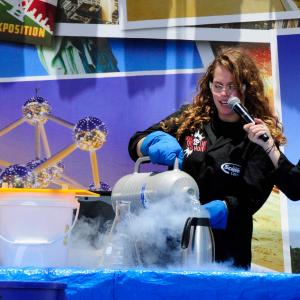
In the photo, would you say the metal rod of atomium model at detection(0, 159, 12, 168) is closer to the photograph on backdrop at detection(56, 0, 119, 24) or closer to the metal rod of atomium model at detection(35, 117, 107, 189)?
the metal rod of atomium model at detection(35, 117, 107, 189)

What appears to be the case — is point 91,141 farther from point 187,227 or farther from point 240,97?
point 187,227

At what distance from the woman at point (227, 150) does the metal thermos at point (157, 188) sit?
10cm

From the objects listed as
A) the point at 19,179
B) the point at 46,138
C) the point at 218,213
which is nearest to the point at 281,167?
the point at 218,213

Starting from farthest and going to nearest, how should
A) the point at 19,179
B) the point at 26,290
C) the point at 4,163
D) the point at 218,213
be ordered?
the point at 4,163
the point at 19,179
the point at 218,213
the point at 26,290

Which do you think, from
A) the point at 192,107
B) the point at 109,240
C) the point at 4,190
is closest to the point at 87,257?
the point at 109,240

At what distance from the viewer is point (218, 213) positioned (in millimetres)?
1545

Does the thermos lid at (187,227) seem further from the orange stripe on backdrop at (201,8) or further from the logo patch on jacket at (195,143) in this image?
the orange stripe on backdrop at (201,8)

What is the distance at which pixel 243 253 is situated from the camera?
175cm

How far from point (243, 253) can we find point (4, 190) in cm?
69

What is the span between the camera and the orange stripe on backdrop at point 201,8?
8.05 feet

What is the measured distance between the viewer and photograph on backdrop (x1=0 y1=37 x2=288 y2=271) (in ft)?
8.00

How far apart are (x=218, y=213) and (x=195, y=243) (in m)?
0.19

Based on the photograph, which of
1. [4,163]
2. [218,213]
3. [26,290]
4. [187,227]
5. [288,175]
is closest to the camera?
[26,290]

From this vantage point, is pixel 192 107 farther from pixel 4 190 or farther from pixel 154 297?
pixel 154 297
